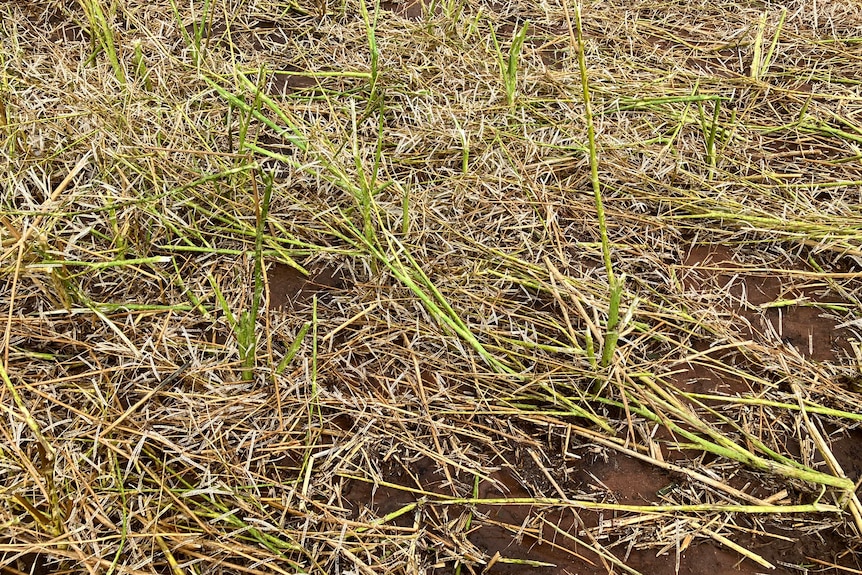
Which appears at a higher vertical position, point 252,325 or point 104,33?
point 104,33

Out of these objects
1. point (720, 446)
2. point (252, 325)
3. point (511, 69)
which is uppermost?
point (511, 69)

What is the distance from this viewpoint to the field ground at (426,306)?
97 cm

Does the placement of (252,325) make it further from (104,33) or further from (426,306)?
(104,33)

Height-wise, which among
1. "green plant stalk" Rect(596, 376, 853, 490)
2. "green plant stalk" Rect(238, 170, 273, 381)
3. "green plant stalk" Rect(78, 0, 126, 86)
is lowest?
"green plant stalk" Rect(596, 376, 853, 490)

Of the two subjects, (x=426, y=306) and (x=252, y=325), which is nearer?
(x=252, y=325)

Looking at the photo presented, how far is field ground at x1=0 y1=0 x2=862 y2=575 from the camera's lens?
0.97 metres

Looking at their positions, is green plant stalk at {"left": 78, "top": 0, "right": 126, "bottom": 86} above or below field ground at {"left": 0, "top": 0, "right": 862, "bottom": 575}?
above

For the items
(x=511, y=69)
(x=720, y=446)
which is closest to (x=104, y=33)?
(x=511, y=69)

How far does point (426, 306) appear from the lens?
1207 mm

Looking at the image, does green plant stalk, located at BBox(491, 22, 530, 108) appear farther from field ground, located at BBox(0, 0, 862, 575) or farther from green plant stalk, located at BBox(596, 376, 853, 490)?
green plant stalk, located at BBox(596, 376, 853, 490)

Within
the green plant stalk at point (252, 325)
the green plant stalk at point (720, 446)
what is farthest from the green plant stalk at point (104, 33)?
the green plant stalk at point (720, 446)

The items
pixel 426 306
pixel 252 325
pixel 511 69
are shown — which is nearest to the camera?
pixel 252 325

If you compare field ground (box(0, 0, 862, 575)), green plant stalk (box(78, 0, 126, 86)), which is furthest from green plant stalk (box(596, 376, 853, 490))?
green plant stalk (box(78, 0, 126, 86))

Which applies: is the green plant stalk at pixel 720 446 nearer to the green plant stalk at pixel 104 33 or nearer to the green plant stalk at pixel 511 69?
the green plant stalk at pixel 511 69
